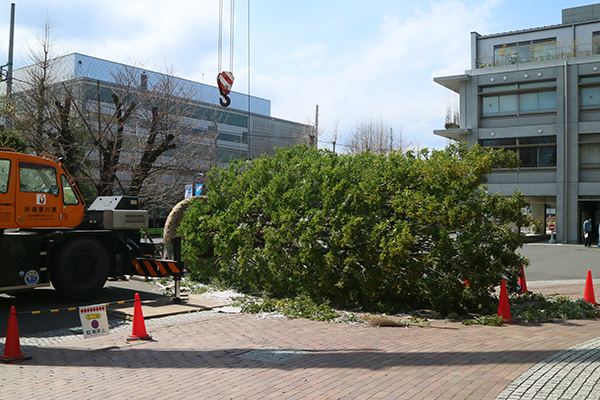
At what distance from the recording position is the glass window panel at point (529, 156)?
35094 mm

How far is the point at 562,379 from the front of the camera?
5480 millimetres

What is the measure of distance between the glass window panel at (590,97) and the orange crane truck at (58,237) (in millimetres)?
31231

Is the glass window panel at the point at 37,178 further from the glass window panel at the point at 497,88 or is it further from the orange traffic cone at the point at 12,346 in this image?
the glass window panel at the point at 497,88

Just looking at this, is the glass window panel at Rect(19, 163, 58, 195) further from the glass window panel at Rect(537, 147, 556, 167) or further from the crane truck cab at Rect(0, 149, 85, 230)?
the glass window panel at Rect(537, 147, 556, 167)

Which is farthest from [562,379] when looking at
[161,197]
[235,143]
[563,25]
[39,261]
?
[235,143]

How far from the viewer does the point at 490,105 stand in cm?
3681

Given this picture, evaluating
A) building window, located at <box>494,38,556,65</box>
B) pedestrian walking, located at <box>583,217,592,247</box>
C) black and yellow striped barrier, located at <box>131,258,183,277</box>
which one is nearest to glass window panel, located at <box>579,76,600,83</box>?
building window, located at <box>494,38,556,65</box>

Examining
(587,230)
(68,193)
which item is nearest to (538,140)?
(587,230)

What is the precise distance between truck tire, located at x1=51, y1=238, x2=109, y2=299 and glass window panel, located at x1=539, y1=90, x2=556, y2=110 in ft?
105

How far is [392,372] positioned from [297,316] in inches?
161

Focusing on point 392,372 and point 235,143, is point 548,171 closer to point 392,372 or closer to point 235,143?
point 392,372

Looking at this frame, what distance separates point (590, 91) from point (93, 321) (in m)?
34.9

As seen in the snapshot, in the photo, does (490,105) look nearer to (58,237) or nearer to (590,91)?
(590,91)

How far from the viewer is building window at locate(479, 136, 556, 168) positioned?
34562 millimetres
